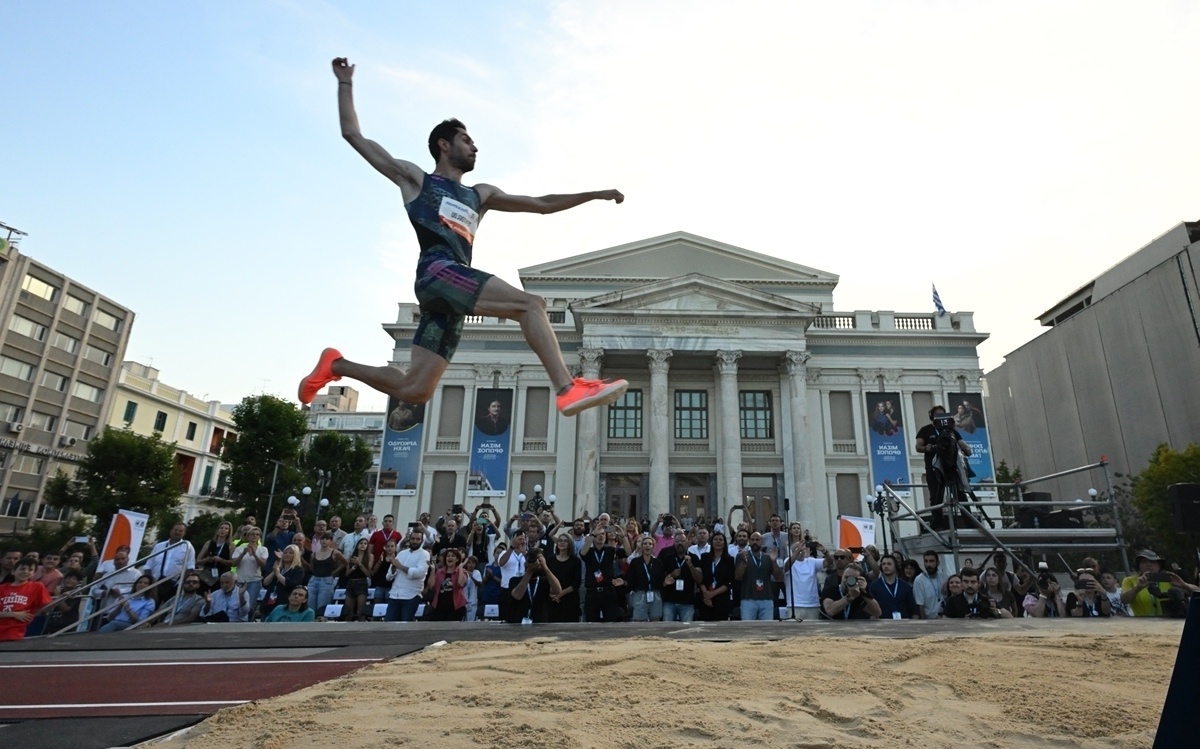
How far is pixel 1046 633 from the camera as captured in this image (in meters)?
4.38

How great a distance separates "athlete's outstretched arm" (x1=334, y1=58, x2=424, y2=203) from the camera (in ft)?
13.4

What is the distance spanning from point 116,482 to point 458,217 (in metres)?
42.6

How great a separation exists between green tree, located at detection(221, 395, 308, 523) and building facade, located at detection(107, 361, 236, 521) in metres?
11.4

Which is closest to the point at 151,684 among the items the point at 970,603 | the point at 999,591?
the point at 970,603

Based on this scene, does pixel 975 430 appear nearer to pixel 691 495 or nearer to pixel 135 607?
pixel 691 495

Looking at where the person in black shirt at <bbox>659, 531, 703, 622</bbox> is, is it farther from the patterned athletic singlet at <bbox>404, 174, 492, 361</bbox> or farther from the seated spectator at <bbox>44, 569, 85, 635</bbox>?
the seated spectator at <bbox>44, 569, 85, 635</bbox>

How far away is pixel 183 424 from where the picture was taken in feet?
179

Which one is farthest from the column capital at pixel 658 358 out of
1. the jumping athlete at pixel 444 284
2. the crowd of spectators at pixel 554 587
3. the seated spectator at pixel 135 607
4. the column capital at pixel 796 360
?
the jumping athlete at pixel 444 284

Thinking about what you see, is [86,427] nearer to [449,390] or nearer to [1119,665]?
[449,390]

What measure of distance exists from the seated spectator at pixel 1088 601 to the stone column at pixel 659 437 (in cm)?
1897

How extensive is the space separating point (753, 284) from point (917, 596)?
28.1m

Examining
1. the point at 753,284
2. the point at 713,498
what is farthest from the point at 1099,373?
the point at 713,498

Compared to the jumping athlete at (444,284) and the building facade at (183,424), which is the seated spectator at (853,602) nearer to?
the jumping athlete at (444,284)

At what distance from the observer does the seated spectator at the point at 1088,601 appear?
27.5 ft
